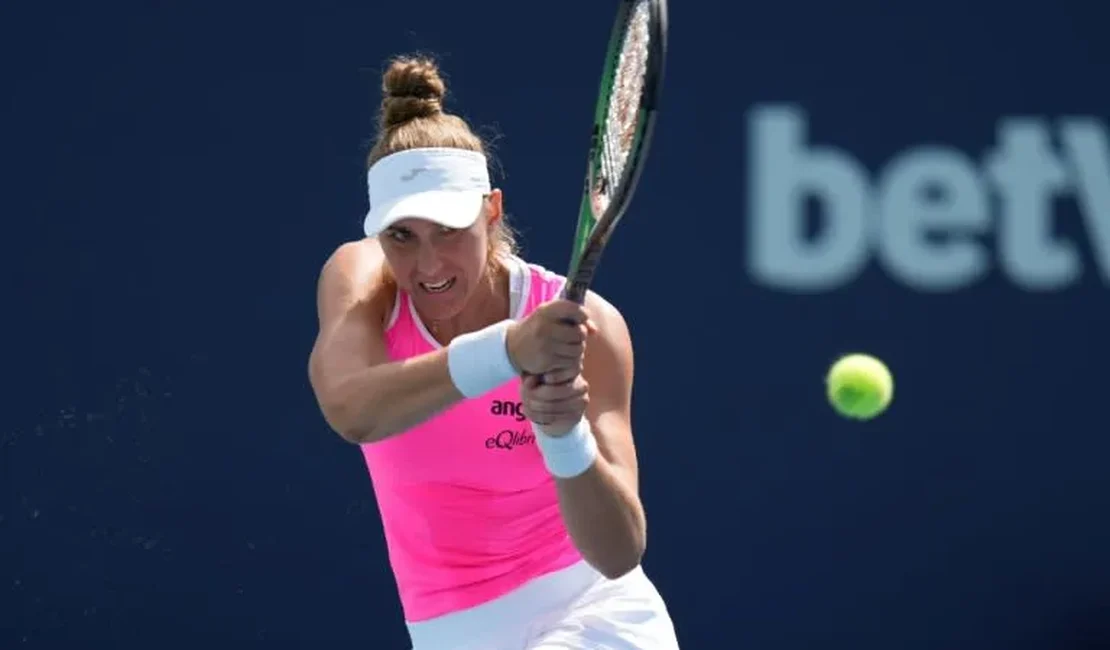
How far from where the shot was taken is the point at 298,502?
5148 millimetres

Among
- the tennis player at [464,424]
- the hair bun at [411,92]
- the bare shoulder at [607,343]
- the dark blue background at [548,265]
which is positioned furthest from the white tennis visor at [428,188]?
the dark blue background at [548,265]

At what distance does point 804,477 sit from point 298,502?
1.22 m

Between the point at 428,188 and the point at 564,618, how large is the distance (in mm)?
718

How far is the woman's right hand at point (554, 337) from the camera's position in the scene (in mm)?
2676

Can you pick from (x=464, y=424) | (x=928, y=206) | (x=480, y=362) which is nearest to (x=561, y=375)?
(x=480, y=362)

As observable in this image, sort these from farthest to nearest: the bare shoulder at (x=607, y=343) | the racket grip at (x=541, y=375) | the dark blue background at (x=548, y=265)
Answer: the dark blue background at (x=548, y=265), the bare shoulder at (x=607, y=343), the racket grip at (x=541, y=375)

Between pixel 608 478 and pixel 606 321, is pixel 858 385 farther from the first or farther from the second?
pixel 608 478

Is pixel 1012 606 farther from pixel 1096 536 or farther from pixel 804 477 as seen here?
pixel 804 477

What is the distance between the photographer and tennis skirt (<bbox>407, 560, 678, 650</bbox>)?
3264 mm

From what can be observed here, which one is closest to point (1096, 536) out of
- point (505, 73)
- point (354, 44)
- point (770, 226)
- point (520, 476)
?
point (770, 226)

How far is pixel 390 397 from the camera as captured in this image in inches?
115

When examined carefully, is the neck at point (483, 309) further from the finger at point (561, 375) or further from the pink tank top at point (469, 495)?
the finger at point (561, 375)

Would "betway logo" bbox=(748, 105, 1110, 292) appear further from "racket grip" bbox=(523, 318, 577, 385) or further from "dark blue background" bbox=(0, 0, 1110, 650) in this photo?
"racket grip" bbox=(523, 318, 577, 385)

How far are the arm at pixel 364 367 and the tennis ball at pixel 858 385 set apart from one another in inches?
84.9
